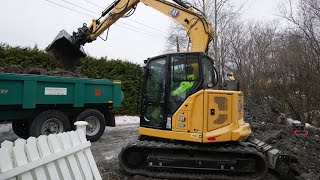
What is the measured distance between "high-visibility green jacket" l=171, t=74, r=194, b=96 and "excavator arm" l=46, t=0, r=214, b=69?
1099 millimetres

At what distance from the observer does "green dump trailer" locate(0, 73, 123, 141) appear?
6.56 m

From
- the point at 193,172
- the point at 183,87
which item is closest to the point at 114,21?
the point at 183,87

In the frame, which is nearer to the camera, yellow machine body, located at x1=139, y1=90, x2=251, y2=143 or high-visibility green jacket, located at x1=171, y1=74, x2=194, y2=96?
yellow machine body, located at x1=139, y1=90, x2=251, y2=143

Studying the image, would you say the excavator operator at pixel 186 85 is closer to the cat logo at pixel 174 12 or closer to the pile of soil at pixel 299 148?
the cat logo at pixel 174 12

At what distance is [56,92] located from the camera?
23.8ft

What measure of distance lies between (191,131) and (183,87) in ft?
2.74

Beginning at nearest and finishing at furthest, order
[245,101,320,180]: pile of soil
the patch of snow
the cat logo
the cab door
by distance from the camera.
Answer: [245,101,320,180]: pile of soil < the cab door < the cat logo < the patch of snow

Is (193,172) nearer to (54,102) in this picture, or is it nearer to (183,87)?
(183,87)

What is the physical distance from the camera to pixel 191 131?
5129 mm

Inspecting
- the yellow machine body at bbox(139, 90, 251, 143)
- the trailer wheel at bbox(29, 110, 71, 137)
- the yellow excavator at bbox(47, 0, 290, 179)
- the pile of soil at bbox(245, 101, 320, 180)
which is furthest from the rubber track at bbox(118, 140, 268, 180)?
the trailer wheel at bbox(29, 110, 71, 137)

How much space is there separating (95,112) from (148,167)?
133 inches

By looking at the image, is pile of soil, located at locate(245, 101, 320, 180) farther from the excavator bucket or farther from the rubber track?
the excavator bucket

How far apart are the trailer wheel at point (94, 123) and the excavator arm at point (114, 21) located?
7.89ft

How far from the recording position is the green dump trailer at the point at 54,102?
258 inches
